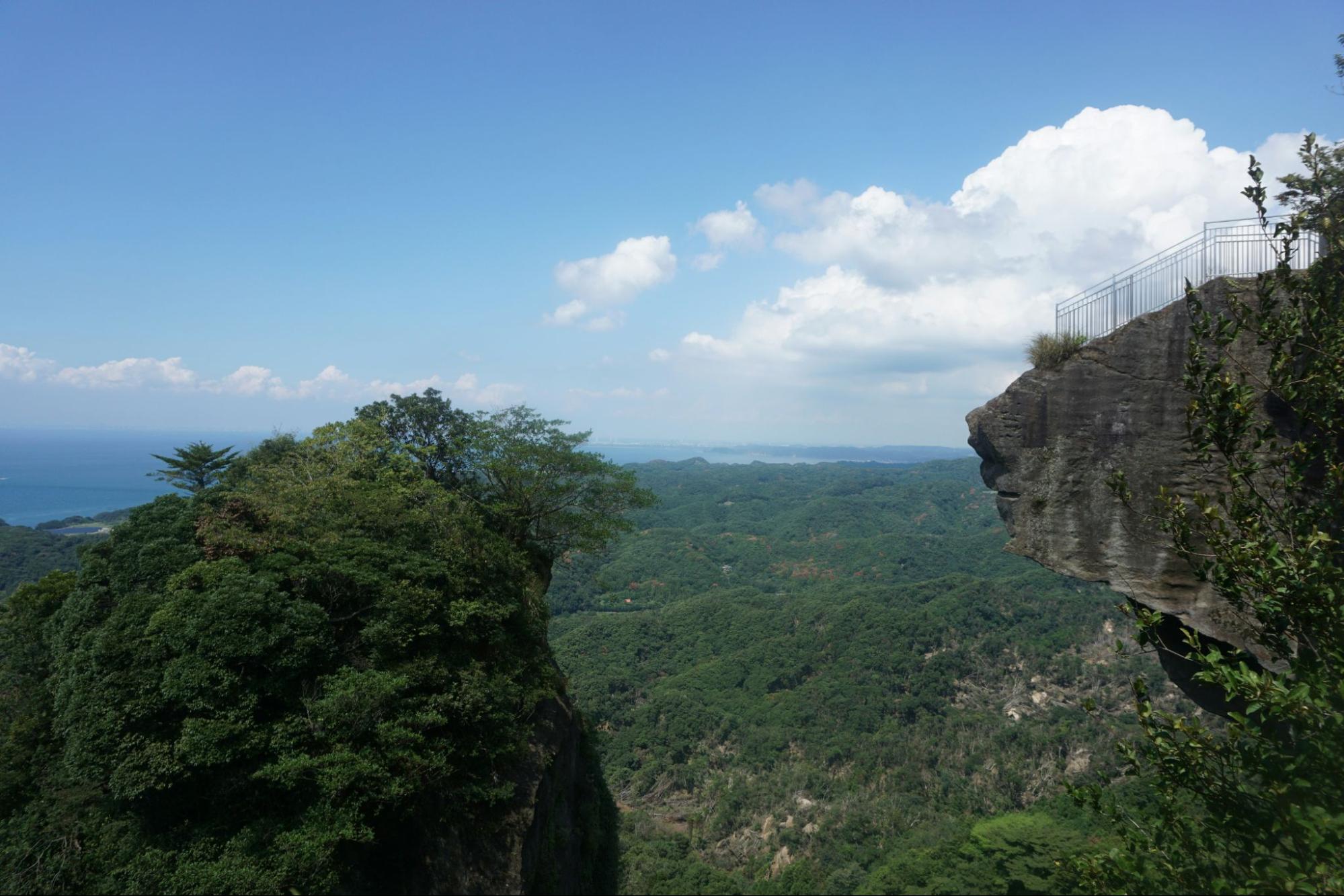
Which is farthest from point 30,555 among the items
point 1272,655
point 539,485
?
point 1272,655

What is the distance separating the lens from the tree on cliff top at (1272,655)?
155 inches

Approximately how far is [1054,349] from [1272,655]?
280 inches

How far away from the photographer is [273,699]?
9367 mm

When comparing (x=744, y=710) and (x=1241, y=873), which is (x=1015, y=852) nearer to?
(x=1241, y=873)

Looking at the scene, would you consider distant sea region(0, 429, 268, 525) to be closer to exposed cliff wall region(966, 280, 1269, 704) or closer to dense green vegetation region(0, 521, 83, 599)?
dense green vegetation region(0, 521, 83, 599)

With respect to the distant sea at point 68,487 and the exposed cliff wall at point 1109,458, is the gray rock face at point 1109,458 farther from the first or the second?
the distant sea at point 68,487

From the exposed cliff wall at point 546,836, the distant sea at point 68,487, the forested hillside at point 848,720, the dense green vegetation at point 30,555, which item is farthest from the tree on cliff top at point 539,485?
the distant sea at point 68,487

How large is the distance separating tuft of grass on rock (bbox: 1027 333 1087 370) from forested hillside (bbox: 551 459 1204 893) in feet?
42.2

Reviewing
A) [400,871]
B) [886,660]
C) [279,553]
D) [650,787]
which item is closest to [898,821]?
[650,787]

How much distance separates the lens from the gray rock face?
9.38 meters

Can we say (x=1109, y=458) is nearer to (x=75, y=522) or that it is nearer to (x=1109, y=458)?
(x=1109, y=458)

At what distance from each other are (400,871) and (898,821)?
3894 centimetres

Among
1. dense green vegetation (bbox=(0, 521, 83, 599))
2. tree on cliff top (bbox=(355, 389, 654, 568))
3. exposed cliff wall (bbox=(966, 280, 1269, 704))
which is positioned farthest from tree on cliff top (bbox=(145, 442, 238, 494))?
dense green vegetation (bbox=(0, 521, 83, 599))

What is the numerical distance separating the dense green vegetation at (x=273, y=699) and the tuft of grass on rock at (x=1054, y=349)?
432 inches
